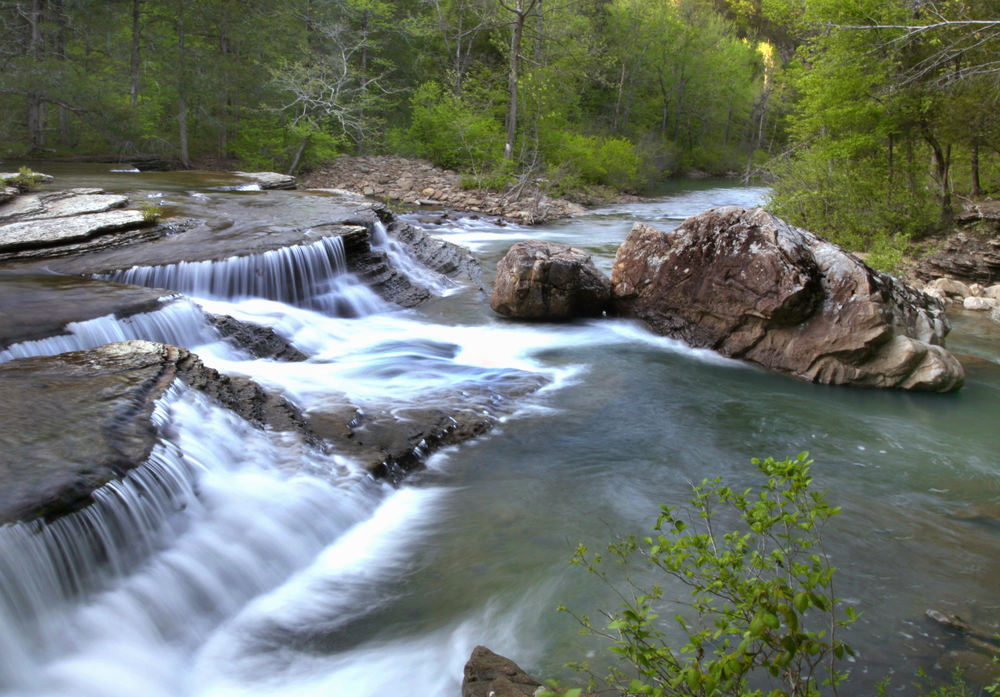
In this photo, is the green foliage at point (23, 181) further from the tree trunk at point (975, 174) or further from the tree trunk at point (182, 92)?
the tree trunk at point (975, 174)

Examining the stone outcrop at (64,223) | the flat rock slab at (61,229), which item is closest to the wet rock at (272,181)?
the stone outcrop at (64,223)

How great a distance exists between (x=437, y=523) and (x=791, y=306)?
17.9ft

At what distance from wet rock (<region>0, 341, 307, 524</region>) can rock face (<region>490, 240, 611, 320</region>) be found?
4.68 m

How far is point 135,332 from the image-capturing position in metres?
6.71

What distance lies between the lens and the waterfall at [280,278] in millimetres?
8508

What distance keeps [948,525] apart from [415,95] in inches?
1091

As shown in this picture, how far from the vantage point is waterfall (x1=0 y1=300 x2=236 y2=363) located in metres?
5.86

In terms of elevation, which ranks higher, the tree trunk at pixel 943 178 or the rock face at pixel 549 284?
the tree trunk at pixel 943 178

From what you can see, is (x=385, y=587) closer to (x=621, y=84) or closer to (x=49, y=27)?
(x=49, y=27)

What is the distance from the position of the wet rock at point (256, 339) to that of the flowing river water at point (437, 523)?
202 mm

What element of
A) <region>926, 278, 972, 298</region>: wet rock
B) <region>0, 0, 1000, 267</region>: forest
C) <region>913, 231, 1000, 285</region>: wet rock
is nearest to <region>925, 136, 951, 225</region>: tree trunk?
<region>0, 0, 1000, 267</region>: forest

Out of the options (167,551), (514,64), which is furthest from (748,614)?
(514,64)

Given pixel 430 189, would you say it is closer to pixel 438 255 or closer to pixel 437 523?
pixel 438 255

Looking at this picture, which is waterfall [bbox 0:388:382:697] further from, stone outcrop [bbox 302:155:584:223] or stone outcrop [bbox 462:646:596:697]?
stone outcrop [bbox 302:155:584:223]
